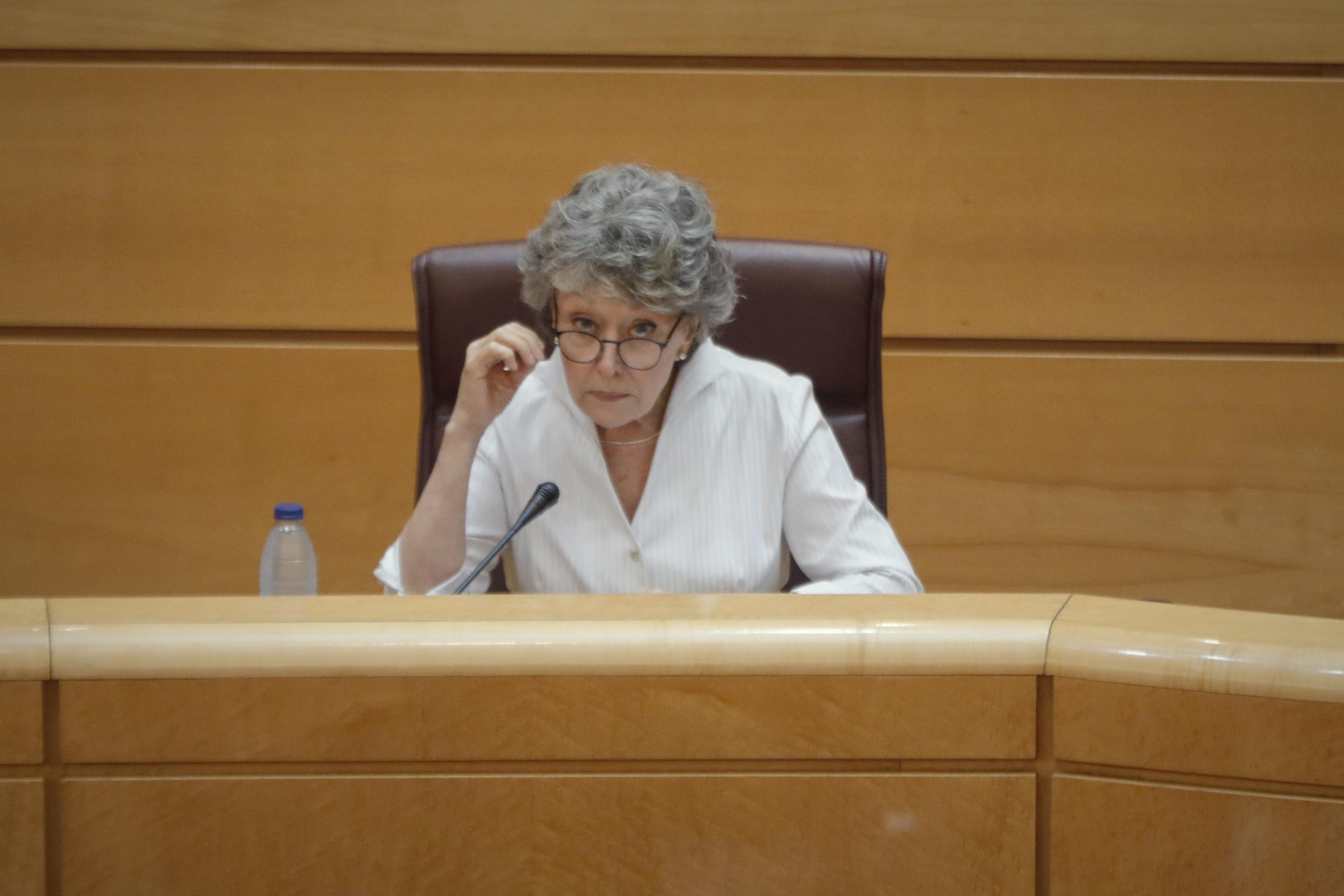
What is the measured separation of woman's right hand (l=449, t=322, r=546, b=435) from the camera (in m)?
1.37

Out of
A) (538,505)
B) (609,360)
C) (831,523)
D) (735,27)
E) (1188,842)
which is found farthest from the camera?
(735,27)

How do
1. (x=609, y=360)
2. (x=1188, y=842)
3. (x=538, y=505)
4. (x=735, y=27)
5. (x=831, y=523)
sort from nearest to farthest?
(x=1188, y=842) < (x=538, y=505) < (x=609, y=360) < (x=831, y=523) < (x=735, y=27)

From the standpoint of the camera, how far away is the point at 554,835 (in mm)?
697

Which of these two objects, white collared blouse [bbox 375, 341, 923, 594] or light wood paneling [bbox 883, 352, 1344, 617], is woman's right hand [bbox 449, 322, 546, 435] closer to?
white collared blouse [bbox 375, 341, 923, 594]

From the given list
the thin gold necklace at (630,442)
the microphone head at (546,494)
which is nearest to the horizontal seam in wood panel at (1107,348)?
the thin gold necklace at (630,442)

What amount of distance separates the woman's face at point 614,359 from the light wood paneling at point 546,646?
0.61 meters

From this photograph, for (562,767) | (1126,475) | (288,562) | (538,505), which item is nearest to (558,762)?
(562,767)

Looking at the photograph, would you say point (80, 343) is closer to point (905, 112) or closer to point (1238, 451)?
point (905, 112)

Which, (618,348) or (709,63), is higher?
(709,63)

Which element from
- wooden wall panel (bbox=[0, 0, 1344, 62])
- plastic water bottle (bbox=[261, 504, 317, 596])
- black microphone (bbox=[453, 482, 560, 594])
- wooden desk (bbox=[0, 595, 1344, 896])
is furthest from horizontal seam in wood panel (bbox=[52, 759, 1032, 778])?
wooden wall panel (bbox=[0, 0, 1344, 62])

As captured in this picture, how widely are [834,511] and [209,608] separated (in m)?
0.80

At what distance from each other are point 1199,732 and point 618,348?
0.78 m

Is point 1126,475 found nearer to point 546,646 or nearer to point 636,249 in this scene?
point 636,249

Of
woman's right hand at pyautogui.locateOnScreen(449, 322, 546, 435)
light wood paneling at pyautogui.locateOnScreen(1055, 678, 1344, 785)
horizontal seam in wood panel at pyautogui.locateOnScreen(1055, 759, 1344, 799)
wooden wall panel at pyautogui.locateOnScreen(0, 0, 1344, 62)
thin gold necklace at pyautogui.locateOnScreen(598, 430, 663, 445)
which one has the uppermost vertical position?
wooden wall panel at pyautogui.locateOnScreen(0, 0, 1344, 62)
